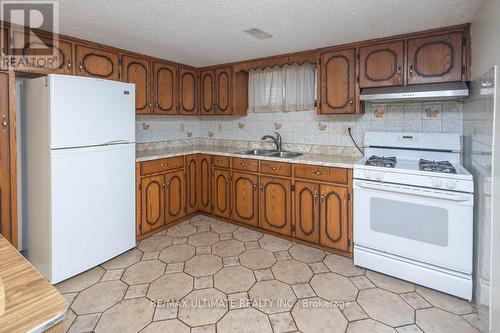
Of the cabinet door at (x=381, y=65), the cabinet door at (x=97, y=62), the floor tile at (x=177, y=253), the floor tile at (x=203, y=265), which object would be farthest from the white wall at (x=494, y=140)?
the cabinet door at (x=97, y=62)

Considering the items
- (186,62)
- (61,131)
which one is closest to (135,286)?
(61,131)

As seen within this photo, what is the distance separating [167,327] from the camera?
1837mm

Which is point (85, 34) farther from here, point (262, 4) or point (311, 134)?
point (311, 134)

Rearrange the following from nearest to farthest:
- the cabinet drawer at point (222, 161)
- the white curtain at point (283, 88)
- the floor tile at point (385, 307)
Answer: the floor tile at point (385, 307) → the white curtain at point (283, 88) → the cabinet drawer at point (222, 161)

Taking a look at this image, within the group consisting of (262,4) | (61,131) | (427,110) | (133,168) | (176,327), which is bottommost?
(176,327)

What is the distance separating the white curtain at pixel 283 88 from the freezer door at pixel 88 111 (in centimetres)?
165

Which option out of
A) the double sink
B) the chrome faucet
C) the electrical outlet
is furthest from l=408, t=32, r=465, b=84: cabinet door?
the chrome faucet

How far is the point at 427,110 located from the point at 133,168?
2897 millimetres

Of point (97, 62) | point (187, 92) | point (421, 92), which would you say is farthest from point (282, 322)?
point (187, 92)

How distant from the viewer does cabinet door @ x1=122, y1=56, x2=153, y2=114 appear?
3162mm

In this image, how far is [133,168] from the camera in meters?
2.88

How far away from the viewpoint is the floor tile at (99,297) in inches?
79.6

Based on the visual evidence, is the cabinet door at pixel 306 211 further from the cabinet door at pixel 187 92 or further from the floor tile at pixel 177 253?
the cabinet door at pixel 187 92

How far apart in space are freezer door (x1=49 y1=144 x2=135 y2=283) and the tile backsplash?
110 centimetres
